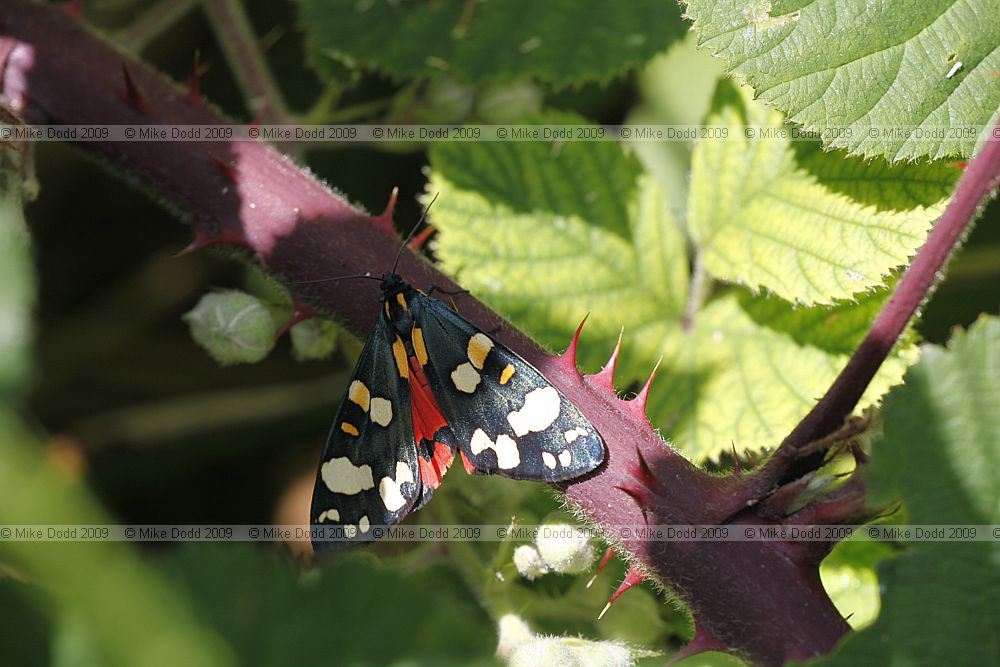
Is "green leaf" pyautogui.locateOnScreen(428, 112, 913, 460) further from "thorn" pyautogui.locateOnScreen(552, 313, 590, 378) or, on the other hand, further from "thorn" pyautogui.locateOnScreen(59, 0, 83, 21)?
"thorn" pyautogui.locateOnScreen(59, 0, 83, 21)

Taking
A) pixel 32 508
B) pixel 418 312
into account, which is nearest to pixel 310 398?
pixel 418 312

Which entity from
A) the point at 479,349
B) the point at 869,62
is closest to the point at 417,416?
the point at 479,349

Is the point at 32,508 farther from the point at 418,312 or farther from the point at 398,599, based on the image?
the point at 418,312

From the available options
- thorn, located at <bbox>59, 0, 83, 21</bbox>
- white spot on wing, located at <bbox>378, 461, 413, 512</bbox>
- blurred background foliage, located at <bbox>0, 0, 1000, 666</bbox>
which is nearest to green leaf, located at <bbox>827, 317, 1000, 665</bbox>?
blurred background foliage, located at <bbox>0, 0, 1000, 666</bbox>

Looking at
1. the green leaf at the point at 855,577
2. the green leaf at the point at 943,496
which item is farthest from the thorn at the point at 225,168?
the green leaf at the point at 855,577

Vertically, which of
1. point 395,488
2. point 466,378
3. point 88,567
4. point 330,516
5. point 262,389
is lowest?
point 262,389

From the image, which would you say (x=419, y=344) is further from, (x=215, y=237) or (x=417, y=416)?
(x=215, y=237)

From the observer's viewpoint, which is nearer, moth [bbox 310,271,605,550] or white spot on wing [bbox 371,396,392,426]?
moth [bbox 310,271,605,550]
